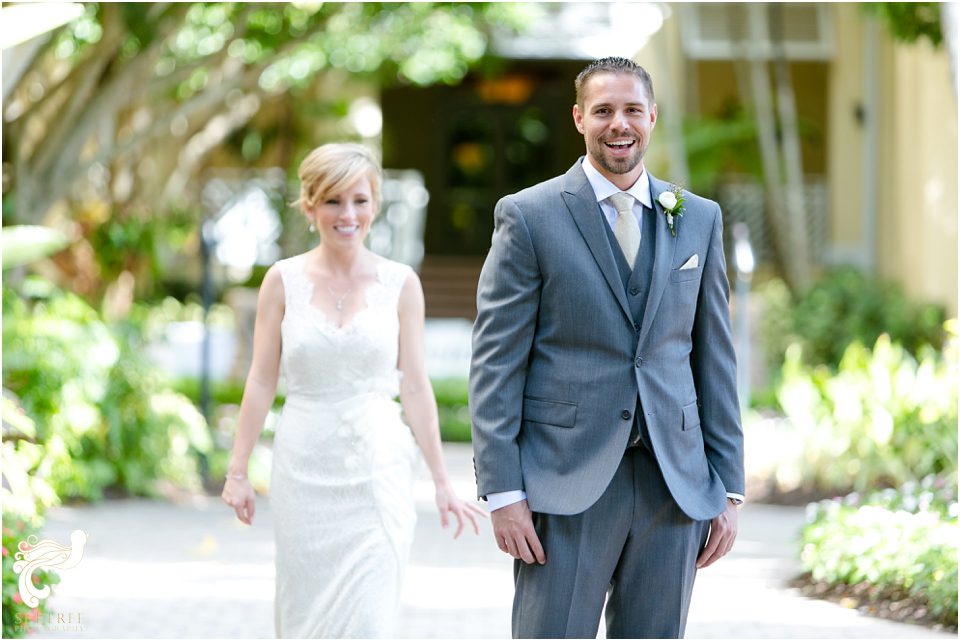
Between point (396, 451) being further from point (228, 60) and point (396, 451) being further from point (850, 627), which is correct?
point (228, 60)

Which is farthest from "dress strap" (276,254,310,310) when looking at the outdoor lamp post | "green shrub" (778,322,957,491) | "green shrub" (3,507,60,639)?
the outdoor lamp post

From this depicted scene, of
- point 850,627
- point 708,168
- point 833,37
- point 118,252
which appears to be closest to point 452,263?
point 708,168

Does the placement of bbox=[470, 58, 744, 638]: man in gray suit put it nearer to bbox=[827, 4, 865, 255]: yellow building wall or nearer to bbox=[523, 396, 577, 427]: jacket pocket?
bbox=[523, 396, 577, 427]: jacket pocket

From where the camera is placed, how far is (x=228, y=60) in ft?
53.0

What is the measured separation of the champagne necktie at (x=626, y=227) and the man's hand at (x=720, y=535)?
73cm

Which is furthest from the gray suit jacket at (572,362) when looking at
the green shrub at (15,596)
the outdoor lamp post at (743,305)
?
the outdoor lamp post at (743,305)

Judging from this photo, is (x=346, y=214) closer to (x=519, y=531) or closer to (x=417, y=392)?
(x=417, y=392)

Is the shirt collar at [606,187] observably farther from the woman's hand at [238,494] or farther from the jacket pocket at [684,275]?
the woman's hand at [238,494]

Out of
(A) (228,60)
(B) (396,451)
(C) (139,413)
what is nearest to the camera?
(B) (396,451)

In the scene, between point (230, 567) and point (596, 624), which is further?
point (230, 567)

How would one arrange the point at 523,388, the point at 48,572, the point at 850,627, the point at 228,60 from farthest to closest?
the point at 228,60 → the point at 850,627 → the point at 48,572 → the point at 523,388

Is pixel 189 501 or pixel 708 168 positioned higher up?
pixel 708 168

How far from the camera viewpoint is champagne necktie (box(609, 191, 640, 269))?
3.86 m

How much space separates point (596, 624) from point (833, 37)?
60.5 feet
